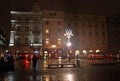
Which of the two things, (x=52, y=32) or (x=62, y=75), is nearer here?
(x=62, y=75)

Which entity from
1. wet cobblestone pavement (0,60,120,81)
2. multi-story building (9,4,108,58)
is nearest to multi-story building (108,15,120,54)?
multi-story building (9,4,108,58)

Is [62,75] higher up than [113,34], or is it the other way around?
[113,34]

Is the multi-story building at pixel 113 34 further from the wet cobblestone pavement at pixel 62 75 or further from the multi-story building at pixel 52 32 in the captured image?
the wet cobblestone pavement at pixel 62 75

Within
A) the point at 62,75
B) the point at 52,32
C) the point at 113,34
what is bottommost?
the point at 62,75

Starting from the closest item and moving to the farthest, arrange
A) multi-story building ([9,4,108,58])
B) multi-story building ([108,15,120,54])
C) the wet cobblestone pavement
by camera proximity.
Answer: the wet cobblestone pavement
multi-story building ([9,4,108,58])
multi-story building ([108,15,120,54])

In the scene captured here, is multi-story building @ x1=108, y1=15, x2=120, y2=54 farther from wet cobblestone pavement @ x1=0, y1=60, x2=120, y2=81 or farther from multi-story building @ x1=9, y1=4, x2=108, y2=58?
wet cobblestone pavement @ x1=0, y1=60, x2=120, y2=81

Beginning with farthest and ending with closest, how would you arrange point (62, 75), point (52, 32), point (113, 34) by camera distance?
point (113, 34) < point (52, 32) < point (62, 75)

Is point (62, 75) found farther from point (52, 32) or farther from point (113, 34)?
point (113, 34)

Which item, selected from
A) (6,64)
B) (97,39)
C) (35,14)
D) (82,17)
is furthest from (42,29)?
(6,64)

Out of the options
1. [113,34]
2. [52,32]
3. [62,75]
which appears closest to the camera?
[62,75]

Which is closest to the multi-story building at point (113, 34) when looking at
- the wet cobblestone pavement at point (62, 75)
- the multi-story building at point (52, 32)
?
the multi-story building at point (52, 32)

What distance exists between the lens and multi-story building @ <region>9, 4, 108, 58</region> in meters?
70.3

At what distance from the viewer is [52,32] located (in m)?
73.4

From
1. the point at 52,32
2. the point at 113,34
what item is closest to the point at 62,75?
the point at 52,32
